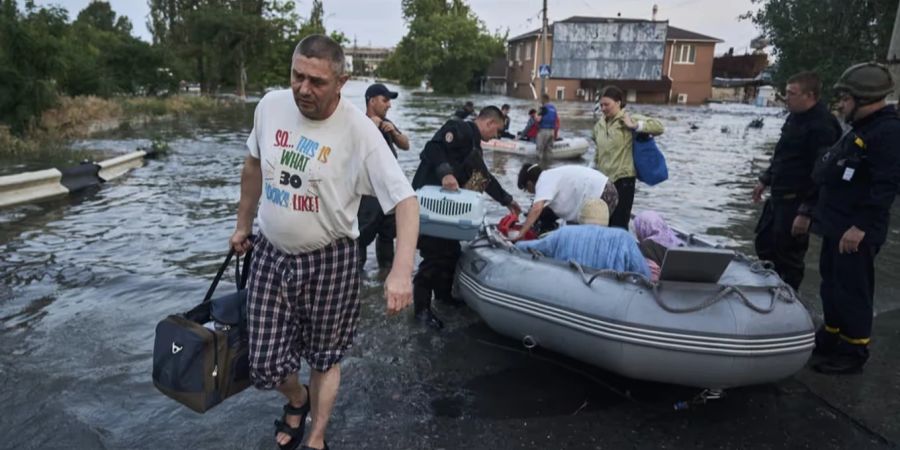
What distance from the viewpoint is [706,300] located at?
3.08 m

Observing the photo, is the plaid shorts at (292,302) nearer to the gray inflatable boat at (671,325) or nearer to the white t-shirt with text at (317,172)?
the white t-shirt with text at (317,172)

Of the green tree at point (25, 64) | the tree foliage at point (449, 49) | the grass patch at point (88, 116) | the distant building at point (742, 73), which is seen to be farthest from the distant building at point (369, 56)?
the green tree at point (25, 64)

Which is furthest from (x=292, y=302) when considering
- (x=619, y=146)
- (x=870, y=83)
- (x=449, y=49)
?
(x=449, y=49)

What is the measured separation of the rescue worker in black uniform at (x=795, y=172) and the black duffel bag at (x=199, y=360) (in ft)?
12.8

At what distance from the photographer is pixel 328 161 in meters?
2.33

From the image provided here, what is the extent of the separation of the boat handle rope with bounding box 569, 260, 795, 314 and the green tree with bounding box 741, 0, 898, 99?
41.9 feet

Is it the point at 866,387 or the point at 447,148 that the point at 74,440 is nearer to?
the point at 447,148

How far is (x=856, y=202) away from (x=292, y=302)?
3.37 metres

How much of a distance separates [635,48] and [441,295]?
50797mm

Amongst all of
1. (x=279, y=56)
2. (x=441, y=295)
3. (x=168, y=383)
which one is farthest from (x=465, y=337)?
(x=279, y=56)

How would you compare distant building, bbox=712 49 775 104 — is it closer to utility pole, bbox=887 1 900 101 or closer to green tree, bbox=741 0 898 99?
green tree, bbox=741 0 898 99

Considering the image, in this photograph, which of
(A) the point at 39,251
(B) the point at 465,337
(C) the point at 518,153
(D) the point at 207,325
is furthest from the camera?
(C) the point at 518,153

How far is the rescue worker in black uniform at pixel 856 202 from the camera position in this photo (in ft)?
11.2

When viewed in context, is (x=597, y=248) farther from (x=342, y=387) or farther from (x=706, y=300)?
(x=342, y=387)
